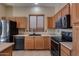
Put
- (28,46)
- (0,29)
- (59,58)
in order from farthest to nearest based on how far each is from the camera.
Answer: (28,46) < (0,29) < (59,58)

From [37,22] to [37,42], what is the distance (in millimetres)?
1459

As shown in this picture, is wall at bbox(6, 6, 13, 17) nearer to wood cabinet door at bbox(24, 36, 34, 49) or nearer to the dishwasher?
the dishwasher

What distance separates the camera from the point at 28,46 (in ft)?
25.4

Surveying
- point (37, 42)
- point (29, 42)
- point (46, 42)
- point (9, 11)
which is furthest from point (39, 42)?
point (9, 11)

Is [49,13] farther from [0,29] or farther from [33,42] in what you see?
[0,29]

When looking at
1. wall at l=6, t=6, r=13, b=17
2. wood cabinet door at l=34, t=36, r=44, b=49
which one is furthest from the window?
wall at l=6, t=6, r=13, b=17

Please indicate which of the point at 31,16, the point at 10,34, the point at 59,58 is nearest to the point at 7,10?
the point at 31,16

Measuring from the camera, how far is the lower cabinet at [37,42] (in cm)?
777

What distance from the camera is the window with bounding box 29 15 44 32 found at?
8.70 metres

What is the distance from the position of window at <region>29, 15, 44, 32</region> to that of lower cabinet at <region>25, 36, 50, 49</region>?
97 cm

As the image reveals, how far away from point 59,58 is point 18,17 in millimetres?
7622

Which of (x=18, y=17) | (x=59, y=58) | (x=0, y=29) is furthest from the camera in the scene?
(x=18, y=17)

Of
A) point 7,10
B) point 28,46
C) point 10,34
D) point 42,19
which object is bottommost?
point 28,46

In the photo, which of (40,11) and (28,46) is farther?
(40,11)
